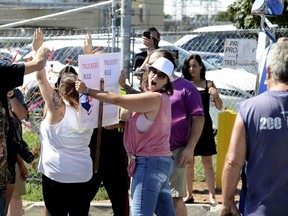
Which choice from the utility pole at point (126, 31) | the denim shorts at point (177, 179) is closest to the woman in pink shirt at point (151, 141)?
the denim shorts at point (177, 179)

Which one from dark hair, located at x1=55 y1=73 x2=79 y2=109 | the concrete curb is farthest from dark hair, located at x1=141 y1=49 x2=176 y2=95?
the concrete curb

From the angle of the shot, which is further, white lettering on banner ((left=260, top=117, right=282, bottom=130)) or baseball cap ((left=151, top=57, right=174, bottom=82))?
baseball cap ((left=151, top=57, right=174, bottom=82))

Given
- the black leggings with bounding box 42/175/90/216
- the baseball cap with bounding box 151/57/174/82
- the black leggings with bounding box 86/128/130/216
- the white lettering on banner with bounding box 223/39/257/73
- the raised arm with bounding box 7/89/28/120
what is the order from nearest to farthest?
the baseball cap with bounding box 151/57/174/82 < the black leggings with bounding box 42/175/90/216 < the raised arm with bounding box 7/89/28/120 < the black leggings with bounding box 86/128/130/216 < the white lettering on banner with bounding box 223/39/257/73

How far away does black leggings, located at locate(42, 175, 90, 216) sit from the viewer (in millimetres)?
5559

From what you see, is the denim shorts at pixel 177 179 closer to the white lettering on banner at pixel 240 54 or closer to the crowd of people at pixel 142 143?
the crowd of people at pixel 142 143

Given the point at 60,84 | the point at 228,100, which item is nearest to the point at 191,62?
the point at 60,84

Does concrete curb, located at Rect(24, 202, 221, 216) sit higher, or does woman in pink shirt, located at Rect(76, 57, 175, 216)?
woman in pink shirt, located at Rect(76, 57, 175, 216)

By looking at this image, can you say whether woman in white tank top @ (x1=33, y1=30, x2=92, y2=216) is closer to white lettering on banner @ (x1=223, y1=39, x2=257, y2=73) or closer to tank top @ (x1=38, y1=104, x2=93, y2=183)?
tank top @ (x1=38, y1=104, x2=93, y2=183)

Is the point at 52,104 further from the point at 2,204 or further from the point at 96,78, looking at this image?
the point at 2,204

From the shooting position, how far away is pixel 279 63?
163 inches

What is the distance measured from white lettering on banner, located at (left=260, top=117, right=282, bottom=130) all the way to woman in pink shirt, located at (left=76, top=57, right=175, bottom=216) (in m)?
1.29

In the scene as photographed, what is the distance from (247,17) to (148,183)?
31.8ft

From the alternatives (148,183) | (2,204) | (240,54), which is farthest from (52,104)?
(240,54)

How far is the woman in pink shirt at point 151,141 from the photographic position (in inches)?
209
